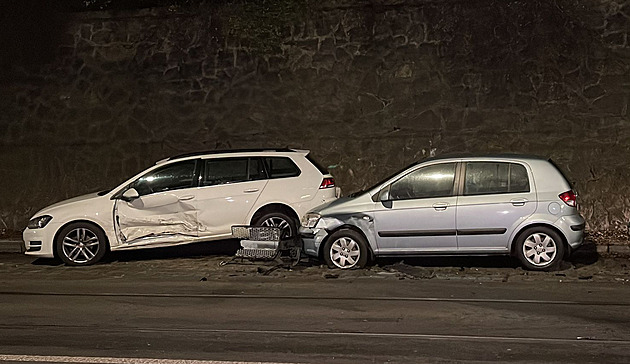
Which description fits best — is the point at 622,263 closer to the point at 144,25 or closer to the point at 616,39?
the point at 616,39

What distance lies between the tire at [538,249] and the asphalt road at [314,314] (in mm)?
281

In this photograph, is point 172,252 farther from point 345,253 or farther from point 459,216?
point 459,216

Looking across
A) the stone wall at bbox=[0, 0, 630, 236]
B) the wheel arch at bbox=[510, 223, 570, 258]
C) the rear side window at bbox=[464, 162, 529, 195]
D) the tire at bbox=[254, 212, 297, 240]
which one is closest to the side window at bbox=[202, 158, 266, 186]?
the tire at bbox=[254, 212, 297, 240]

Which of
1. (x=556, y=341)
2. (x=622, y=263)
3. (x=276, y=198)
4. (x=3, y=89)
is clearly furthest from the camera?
(x=3, y=89)

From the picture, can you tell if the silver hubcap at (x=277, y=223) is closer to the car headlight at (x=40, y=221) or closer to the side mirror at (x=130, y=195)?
the side mirror at (x=130, y=195)

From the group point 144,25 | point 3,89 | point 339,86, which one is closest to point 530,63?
point 339,86

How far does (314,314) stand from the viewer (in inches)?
356

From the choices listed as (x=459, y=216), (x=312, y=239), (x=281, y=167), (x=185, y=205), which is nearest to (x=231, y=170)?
(x=281, y=167)

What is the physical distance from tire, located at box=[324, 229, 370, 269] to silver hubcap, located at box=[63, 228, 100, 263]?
3.58 metres

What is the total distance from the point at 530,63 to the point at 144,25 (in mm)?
7233

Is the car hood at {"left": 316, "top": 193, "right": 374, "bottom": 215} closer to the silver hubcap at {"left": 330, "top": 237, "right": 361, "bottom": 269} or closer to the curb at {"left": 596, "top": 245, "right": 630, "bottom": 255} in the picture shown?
the silver hubcap at {"left": 330, "top": 237, "right": 361, "bottom": 269}

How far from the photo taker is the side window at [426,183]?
1192cm

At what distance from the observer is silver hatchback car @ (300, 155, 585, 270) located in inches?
455

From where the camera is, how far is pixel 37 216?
523 inches
